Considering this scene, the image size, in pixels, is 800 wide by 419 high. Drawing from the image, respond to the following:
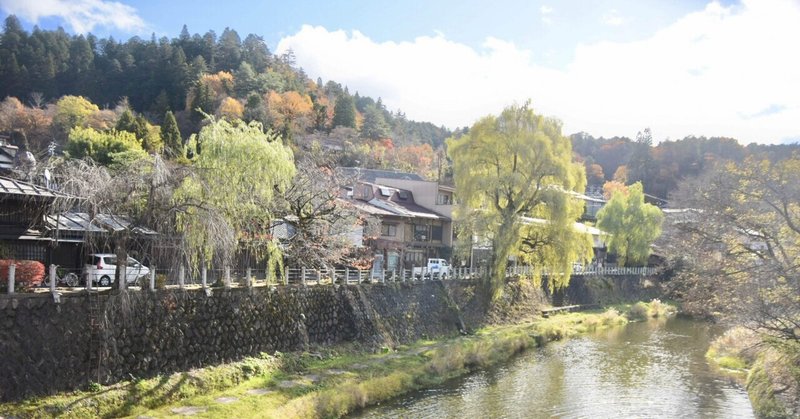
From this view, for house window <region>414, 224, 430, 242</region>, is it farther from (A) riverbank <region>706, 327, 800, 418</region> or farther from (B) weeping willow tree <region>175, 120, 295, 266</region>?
(A) riverbank <region>706, 327, 800, 418</region>

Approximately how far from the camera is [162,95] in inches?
2916

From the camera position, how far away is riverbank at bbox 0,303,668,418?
49.8 feet

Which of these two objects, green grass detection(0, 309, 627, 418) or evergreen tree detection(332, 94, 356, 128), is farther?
evergreen tree detection(332, 94, 356, 128)

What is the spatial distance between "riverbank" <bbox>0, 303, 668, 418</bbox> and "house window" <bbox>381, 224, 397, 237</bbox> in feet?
38.3

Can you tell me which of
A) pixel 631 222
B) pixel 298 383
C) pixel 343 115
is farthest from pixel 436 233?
pixel 343 115

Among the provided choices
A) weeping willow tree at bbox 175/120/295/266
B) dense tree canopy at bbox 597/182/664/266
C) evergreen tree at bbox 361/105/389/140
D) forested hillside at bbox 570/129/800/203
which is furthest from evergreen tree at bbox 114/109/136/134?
forested hillside at bbox 570/129/800/203

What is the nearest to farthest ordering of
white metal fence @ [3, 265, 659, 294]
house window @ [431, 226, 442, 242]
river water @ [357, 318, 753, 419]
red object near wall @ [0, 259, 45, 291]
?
red object near wall @ [0, 259, 45, 291] → white metal fence @ [3, 265, 659, 294] → river water @ [357, 318, 753, 419] → house window @ [431, 226, 442, 242]

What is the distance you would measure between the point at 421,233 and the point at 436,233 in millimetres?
1904

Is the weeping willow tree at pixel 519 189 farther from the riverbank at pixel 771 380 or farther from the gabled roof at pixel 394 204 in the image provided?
the riverbank at pixel 771 380

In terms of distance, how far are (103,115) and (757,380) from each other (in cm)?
6240

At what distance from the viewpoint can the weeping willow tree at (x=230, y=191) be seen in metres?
17.8

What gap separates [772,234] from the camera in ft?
60.4

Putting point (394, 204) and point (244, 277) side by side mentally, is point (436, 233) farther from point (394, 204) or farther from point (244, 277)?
point (244, 277)

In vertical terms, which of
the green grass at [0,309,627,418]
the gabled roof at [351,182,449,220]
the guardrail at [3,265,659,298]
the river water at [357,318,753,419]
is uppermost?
the gabled roof at [351,182,449,220]
